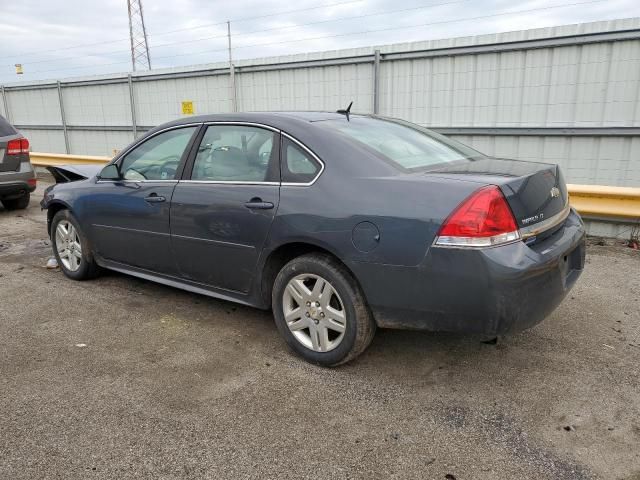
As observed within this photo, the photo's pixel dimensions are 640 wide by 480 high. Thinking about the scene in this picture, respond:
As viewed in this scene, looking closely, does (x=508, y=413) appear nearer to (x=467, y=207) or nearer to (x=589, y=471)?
(x=589, y=471)

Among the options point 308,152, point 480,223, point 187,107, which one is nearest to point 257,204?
point 308,152

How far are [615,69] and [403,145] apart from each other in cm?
466

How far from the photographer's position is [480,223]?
2.52 meters

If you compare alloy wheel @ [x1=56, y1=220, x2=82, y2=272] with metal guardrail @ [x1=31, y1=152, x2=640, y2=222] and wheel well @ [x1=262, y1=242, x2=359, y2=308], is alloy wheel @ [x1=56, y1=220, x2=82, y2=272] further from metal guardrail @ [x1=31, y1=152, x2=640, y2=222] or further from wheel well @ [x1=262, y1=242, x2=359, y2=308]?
metal guardrail @ [x1=31, y1=152, x2=640, y2=222]

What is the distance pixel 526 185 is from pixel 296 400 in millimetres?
1699

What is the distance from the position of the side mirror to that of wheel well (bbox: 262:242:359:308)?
1754 millimetres

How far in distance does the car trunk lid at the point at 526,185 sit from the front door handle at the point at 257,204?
0.98 m

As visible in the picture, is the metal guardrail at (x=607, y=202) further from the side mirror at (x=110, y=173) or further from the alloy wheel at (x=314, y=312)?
the side mirror at (x=110, y=173)

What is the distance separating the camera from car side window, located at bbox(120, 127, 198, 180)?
153 inches

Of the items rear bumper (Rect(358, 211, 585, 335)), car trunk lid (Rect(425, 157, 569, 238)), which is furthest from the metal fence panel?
rear bumper (Rect(358, 211, 585, 335))

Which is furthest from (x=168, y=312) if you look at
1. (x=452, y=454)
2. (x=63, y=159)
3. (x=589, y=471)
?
(x=63, y=159)

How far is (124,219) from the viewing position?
4.15 m

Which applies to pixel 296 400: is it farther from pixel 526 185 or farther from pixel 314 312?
pixel 526 185

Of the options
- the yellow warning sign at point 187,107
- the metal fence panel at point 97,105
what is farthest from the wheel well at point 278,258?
the metal fence panel at point 97,105
